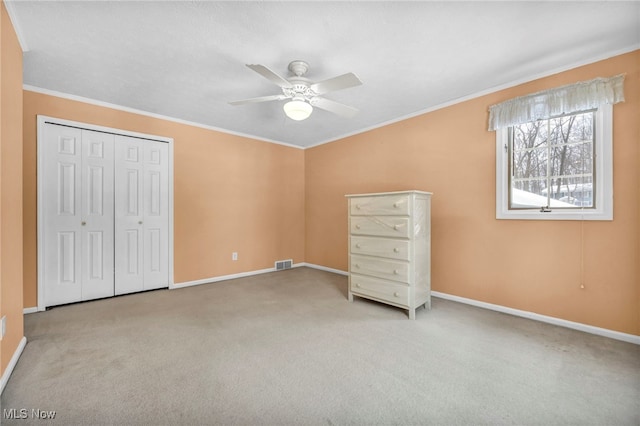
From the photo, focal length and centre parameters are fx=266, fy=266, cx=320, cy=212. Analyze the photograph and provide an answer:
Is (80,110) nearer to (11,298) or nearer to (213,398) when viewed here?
(11,298)

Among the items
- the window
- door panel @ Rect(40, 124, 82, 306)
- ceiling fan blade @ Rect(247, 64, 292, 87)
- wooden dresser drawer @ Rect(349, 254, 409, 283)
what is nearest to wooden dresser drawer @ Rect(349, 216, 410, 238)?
wooden dresser drawer @ Rect(349, 254, 409, 283)

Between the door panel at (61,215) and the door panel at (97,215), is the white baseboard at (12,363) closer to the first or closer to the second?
the door panel at (61,215)

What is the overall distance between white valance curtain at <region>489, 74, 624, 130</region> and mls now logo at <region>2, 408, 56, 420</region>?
407cm

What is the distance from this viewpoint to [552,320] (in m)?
2.50

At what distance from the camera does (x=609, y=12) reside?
1.79 m

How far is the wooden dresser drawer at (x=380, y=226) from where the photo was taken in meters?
2.75

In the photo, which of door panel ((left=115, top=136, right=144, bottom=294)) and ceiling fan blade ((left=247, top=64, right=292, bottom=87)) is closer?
ceiling fan blade ((left=247, top=64, right=292, bottom=87))

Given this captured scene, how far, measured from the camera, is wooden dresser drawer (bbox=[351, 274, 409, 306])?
8.96ft

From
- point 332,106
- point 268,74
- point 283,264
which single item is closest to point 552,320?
point 332,106

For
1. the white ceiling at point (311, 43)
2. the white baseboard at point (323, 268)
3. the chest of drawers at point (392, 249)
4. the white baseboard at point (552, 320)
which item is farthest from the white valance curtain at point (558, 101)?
the white baseboard at point (323, 268)

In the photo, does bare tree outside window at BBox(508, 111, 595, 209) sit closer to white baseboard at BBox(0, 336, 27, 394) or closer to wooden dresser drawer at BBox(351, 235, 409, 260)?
wooden dresser drawer at BBox(351, 235, 409, 260)

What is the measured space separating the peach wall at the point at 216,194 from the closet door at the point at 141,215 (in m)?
0.16

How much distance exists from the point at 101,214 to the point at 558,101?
498 centimetres

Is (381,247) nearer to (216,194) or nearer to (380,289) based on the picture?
(380,289)
